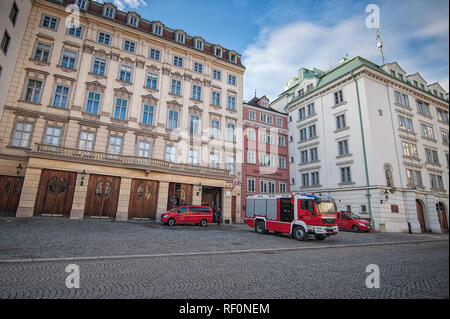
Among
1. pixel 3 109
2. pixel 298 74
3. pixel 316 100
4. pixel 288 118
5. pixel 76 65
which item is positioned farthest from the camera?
pixel 298 74

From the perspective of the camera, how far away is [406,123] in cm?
2917

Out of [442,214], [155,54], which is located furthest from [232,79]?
[442,214]

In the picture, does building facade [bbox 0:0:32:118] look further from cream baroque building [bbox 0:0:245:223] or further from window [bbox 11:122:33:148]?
window [bbox 11:122:33:148]

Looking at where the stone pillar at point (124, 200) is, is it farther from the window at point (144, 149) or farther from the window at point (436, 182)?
the window at point (436, 182)

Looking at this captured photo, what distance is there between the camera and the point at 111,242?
1097 centimetres

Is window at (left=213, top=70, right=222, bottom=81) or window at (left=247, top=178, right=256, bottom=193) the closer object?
window at (left=213, top=70, right=222, bottom=81)

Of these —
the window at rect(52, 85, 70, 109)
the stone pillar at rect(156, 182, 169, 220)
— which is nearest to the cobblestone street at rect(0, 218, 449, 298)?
the stone pillar at rect(156, 182, 169, 220)

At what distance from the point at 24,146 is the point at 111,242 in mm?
15171

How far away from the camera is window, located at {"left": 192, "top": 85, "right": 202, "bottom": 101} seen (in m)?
27.6

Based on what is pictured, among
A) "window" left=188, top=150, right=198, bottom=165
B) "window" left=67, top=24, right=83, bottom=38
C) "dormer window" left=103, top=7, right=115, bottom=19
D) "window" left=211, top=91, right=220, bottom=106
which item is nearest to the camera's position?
"window" left=67, top=24, right=83, bottom=38

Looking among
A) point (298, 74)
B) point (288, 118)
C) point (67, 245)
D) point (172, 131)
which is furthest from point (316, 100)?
point (67, 245)

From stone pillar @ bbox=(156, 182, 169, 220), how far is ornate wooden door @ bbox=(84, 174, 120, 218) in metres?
3.68

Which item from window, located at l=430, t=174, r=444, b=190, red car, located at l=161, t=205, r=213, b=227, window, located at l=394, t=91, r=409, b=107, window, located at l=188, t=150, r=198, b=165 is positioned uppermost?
window, located at l=394, t=91, r=409, b=107

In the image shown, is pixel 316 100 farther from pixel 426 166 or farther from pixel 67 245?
pixel 67 245
